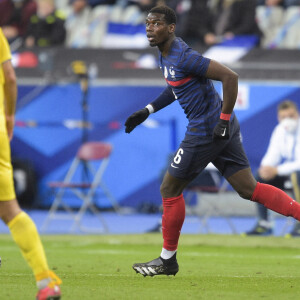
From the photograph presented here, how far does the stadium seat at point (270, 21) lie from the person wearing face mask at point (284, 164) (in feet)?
17.2

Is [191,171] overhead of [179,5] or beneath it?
overhead

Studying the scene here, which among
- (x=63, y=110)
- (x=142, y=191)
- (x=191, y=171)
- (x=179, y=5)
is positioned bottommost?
(x=142, y=191)

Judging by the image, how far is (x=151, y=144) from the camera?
15.5m

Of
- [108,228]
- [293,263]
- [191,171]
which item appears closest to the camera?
[191,171]

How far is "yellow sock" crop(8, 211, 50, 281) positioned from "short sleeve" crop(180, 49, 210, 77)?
2.23 m

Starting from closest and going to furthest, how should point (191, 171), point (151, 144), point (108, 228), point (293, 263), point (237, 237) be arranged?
1. point (191, 171)
2. point (293, 263)
3. point (237, 237)
4. point (108, 228)
5. point (151, 144)

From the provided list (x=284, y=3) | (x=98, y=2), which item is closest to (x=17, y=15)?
(x=98, y=2)

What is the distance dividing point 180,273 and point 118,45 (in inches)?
389

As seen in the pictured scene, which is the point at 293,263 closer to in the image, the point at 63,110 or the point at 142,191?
the point at 142,191

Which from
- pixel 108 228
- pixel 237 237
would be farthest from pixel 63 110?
pixel 237 237

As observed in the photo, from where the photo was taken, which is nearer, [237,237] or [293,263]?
[293,263]

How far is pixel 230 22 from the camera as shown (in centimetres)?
1656

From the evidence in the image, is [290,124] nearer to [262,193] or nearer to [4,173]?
[262,193]

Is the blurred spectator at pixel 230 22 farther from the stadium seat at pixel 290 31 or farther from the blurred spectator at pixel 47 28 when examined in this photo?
the blurred spectator at pixel 47 28
